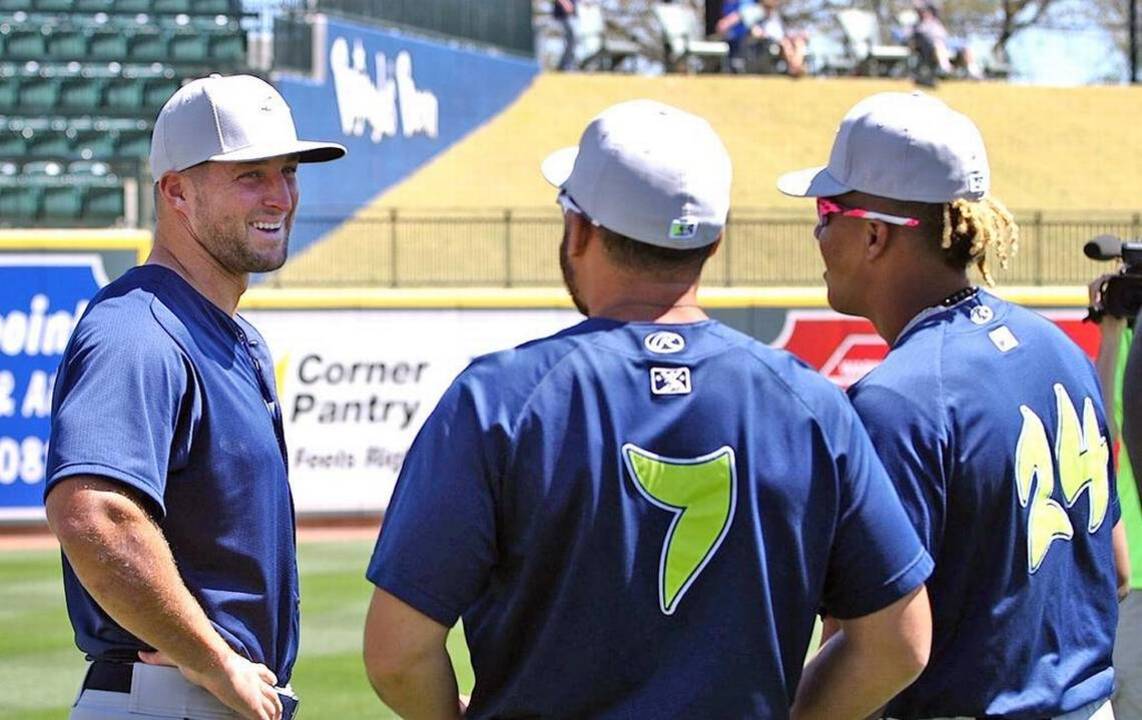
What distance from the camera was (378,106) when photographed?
27.2 m

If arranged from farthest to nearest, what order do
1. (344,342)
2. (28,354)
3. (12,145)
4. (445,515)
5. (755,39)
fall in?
(755,39), (12,145), (344,342), (28,354), (445,515)

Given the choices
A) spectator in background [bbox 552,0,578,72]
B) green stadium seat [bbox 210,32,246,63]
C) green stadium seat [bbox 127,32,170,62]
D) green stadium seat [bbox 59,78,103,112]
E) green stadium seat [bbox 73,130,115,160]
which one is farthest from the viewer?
spectator in background [bbox 552,0,578,72]

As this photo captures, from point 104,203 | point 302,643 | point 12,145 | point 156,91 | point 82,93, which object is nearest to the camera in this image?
point 302,643

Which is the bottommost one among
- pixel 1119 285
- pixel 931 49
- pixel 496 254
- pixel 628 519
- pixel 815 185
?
pixel 496 254

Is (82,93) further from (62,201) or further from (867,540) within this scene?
(867,540)

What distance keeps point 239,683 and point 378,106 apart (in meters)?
24.4

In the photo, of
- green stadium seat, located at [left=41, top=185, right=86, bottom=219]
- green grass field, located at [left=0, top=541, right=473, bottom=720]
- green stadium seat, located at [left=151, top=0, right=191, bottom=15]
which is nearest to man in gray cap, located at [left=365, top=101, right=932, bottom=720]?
green grass field, located at [left=0, top=541, right=473, bottom=720]

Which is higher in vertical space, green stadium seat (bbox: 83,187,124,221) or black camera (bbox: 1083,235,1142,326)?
black camera (bbox: 1083,235,1142,326)

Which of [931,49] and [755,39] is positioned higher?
[755,39]

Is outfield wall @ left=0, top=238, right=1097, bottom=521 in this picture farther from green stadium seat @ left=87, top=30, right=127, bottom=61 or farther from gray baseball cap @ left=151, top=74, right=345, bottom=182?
green stadium seat @ left=87, top=30, right=127, bottom=61

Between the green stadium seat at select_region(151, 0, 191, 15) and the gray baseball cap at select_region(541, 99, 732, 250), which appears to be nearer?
the gray baseball cap at select_region(541, 99, 732, 250)

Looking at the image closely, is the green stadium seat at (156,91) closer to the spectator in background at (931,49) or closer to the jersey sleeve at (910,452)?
the spectator in background at (931,49)

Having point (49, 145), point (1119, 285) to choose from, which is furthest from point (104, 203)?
point (1119, 285)

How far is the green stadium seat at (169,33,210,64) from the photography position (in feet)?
81.1
